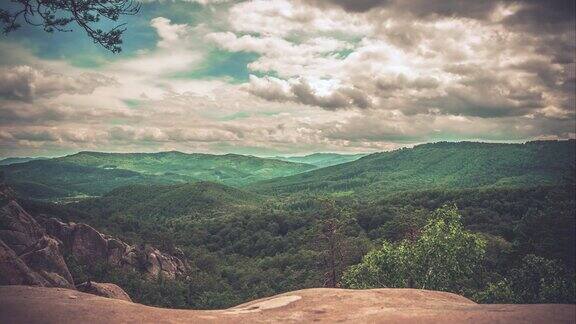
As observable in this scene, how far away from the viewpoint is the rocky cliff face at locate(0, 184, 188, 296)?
56000mm

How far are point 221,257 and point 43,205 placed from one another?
269 feet

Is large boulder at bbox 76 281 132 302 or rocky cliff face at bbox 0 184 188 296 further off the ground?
large boulder at bbox 76 281 132 302

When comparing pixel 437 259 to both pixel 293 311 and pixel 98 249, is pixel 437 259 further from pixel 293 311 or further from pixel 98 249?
pixel 98 249

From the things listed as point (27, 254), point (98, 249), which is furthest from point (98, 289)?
point (98, 249)

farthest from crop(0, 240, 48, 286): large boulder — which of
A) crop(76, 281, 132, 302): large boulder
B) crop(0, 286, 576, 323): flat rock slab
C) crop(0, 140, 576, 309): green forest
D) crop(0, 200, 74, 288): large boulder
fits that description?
crop(0, 140, 576, 309): green forest

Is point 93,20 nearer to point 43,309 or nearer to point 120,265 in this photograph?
point 43,309

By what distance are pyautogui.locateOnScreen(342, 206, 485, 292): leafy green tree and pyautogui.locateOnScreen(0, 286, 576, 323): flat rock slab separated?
17.2m

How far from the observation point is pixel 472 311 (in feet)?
42.8

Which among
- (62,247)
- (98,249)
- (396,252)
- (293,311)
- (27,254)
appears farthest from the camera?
(98,249)

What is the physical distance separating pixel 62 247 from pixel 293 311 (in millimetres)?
106624

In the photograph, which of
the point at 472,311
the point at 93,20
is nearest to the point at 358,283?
the point at 472,311

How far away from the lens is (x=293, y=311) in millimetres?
15117

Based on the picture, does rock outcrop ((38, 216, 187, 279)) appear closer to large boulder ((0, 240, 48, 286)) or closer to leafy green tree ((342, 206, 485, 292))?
large boulder ((0, 240, 48, 286))

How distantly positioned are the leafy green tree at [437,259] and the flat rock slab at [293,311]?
1721 centimetres
